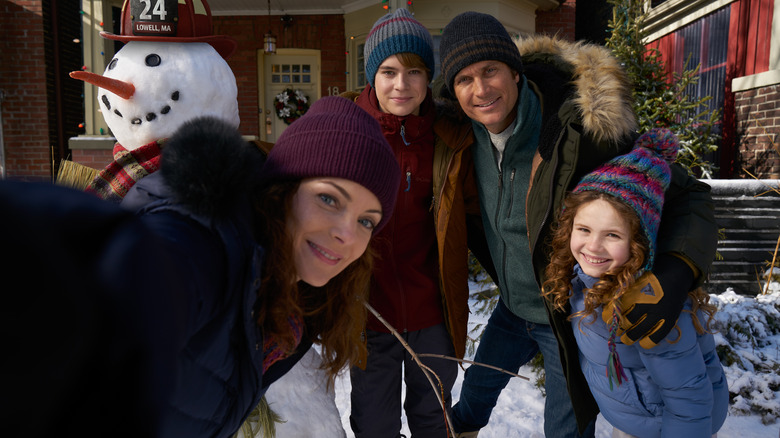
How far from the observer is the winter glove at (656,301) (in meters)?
1.59

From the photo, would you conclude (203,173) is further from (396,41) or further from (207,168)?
(396,41)

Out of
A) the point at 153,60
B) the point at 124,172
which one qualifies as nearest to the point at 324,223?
the point at 124,172

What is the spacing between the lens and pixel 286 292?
1177 millimetres

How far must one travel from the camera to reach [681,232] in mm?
1665

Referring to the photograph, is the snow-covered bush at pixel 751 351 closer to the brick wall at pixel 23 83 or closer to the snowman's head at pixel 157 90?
the snowman's head at pixel 157 90

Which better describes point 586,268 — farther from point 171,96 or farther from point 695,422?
point 171,96

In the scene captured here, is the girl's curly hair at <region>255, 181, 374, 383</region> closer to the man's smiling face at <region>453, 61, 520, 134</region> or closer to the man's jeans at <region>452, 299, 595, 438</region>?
the man's smiling face at <region>453, 61, 520, 134</region>

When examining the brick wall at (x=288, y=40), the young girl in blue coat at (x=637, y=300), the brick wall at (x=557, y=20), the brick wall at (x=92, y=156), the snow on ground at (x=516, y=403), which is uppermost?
the brick wall at (x=557, y=20)

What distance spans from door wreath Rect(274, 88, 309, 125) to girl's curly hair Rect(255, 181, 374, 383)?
8.14 meters

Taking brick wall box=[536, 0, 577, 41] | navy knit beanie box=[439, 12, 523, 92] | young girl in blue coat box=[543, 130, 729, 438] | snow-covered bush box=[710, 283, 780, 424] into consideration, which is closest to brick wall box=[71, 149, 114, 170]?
navy knit beanie box=[439, 12, 523, 92]

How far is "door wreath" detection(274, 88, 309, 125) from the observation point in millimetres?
9203

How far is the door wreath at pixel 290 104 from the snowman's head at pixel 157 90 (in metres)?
7.38

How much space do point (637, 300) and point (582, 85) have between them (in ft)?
2.84

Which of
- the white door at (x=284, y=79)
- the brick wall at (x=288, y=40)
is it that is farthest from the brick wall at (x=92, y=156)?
the white door at (x=284, y=79)
